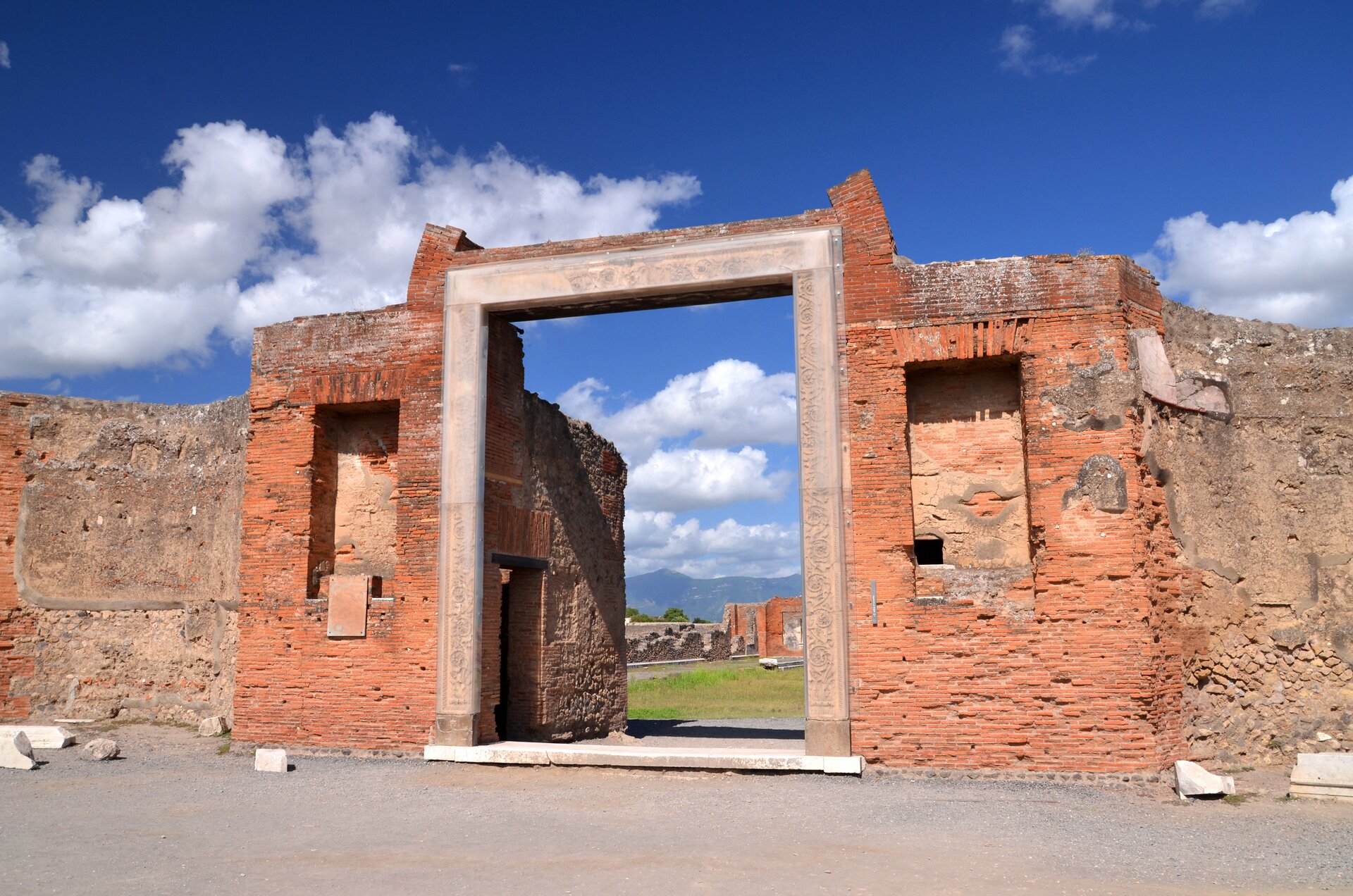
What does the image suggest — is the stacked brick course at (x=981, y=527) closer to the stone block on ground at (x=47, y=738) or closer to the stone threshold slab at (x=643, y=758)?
the stone threshold slab at (x=643, y=758)

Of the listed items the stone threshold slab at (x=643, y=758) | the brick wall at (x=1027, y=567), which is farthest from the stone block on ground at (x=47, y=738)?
the brick wall at (x=1027, y=567)

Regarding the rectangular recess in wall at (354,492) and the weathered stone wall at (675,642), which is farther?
the weathered stone wall at (675,642)

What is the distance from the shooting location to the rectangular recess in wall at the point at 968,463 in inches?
347

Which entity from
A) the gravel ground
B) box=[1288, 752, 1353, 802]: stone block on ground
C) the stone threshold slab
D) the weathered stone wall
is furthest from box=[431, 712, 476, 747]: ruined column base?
the weathered stone wall

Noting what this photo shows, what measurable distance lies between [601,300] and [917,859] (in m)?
6.03

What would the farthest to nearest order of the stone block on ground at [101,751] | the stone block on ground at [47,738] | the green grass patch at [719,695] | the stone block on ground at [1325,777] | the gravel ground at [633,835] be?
the green grass patch at [719,695] < the stone block on ground at [47,738] < the stone block on ground at [101,751] < the stone block on ground at [1325,777] < the gravel ground at [633,835]

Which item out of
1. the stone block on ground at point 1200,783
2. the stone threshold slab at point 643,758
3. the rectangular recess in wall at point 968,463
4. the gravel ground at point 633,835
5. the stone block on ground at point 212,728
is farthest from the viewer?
the stone block on ground at point 212,728

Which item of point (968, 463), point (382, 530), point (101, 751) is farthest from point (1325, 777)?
point (101, 751)

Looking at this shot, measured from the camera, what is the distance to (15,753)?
29.3 ft

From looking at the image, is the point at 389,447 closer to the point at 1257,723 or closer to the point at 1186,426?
the point at 1186,426

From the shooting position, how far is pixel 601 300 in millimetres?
9945

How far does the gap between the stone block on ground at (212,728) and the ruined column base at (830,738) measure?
260 inches

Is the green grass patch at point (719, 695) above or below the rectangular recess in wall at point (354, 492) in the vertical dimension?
below

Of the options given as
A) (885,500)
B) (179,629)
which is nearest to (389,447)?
(179,629)
